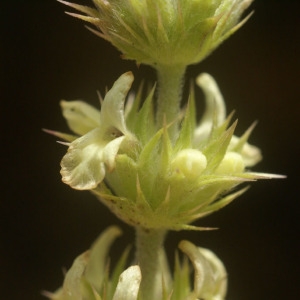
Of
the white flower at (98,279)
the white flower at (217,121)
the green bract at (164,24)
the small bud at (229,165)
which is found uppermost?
the green bract at (164,24)

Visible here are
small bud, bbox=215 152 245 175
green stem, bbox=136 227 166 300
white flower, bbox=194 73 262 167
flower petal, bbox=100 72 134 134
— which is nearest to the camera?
flower petal, bbox=100 72 134 134

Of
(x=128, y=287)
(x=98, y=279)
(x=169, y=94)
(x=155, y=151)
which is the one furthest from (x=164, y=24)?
(x=98, y=279)

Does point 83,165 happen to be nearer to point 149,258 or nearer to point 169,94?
point 169,94

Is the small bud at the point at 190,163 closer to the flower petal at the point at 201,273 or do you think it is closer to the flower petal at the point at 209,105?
the flower petal at the point at 201,273

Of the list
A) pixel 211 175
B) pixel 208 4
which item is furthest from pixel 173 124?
pixel 208 4

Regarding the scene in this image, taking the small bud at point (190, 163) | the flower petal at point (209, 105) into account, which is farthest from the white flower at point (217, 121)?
the small bud at point (190, 163)

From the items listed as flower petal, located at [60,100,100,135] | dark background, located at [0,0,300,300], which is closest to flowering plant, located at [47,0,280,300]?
flower petal, located at [60,100,100,135]

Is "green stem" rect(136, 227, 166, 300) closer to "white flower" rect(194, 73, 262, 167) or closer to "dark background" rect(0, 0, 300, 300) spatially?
"white flower" rect(194, 73, 262, 167)
